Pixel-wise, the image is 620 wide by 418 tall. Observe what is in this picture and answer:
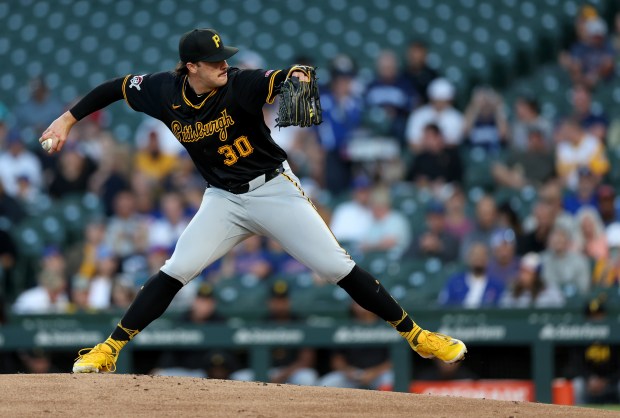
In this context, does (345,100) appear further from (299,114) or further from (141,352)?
(299,114)

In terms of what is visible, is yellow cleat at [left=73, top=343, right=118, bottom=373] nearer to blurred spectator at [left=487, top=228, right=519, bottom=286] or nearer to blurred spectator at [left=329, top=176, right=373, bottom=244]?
blurred spectator at [left=487, top=228, right=519, bottom=286]

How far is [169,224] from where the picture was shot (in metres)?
10.4

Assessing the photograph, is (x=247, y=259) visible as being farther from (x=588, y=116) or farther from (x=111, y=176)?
(x=588, y=116)

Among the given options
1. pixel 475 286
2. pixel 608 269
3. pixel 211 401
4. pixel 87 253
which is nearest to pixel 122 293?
pixel 87 253

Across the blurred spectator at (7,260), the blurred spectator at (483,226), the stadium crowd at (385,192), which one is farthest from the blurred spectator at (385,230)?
the blurred spectator at (7,260)

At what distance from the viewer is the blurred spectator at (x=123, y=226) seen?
1030 centimetres

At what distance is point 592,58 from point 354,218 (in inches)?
131

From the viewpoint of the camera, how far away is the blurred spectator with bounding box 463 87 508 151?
1109cm

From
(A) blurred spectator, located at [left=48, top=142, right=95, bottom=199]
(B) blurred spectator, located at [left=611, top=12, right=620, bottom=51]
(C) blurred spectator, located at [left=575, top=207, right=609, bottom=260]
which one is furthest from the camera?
(B) blurred spectator, located at [left=611, top=12, right=620, bottom=51]

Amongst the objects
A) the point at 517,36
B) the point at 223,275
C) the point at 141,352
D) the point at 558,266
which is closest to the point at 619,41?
the point at 517,36

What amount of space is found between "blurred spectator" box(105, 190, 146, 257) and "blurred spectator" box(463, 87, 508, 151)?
3123mm

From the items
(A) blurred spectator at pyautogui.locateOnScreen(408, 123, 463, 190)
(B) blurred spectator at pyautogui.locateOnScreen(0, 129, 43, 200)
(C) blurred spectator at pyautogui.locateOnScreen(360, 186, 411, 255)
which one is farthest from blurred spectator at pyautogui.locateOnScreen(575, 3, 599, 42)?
(B) blurred spectator at pyautogui.locateOnScreen(0, 129, 43, 200)

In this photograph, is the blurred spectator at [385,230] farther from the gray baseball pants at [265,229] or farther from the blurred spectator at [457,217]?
the gray baseball pants at [265,229]

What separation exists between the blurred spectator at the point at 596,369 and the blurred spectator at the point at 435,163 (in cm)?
252
